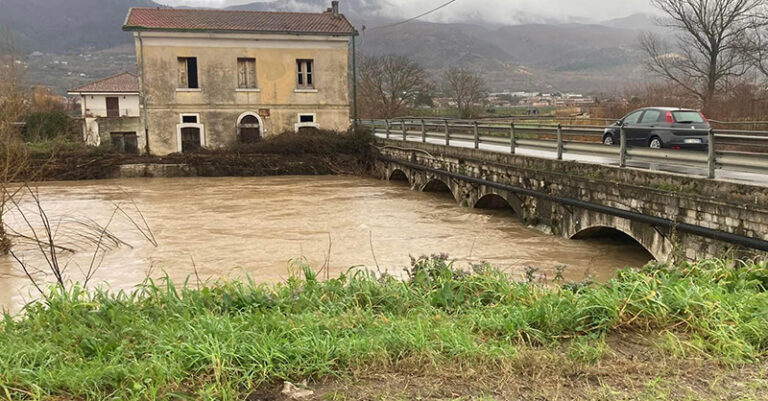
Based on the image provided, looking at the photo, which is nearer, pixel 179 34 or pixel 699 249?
pixel 699 249

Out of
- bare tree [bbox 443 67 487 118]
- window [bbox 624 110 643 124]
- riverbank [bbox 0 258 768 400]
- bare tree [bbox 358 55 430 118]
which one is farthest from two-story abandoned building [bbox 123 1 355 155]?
riverbank [bbox 0 258 768 400]

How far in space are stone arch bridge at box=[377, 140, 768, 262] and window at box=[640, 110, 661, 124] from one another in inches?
157

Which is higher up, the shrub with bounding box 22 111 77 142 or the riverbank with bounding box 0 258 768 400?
the shrub with bounding box 22 111 77 142

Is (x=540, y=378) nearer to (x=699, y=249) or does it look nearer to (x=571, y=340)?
(x=571, y=340)

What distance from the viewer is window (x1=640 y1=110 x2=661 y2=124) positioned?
16.3 meters

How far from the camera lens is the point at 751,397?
11.6 ft

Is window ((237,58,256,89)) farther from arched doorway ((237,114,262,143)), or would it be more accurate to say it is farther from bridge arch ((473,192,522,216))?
bridge arch ((473,192,522,216))

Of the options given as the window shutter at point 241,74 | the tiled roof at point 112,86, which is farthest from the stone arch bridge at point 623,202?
the tiled roof at point 112,86

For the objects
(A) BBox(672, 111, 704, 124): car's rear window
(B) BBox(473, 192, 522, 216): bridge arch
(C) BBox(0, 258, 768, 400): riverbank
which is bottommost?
(B) BBox(473, 192, 522, 216): bridge arch

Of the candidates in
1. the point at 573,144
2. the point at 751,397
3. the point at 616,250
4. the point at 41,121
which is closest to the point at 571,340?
the point at 751,397

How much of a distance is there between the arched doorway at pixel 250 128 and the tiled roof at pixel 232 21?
4617 millimetres

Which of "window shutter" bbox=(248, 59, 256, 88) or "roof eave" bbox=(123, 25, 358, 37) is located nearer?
"roof eave" bbox=(123, 25, 358, 37)

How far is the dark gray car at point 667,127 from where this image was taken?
1511 centimetres

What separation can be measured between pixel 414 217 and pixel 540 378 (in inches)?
550
